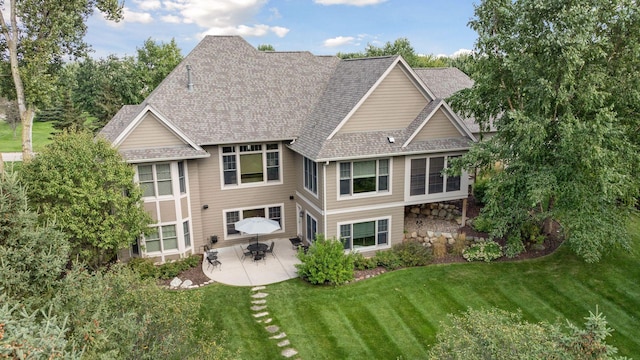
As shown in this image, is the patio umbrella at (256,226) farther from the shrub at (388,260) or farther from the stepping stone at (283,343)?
the stepping stone at (283,343)

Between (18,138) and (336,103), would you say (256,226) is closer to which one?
(336,103)

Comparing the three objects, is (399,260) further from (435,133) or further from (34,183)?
(34,183)

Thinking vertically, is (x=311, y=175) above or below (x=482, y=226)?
above

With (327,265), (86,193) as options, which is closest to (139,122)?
(86,193)

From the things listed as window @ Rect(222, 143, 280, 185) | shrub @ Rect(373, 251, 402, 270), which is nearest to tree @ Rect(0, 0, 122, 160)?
window @ Rect(222, 143, 280, 185)

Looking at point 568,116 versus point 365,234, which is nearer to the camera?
point 568,116

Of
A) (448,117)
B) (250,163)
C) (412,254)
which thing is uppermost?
(448,117)

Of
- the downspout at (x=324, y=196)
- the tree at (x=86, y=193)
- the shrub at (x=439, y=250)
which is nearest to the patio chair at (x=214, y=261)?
the tree at (x=86, y=193)

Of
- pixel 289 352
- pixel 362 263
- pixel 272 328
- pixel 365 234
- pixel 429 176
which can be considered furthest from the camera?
pixel 429 176
